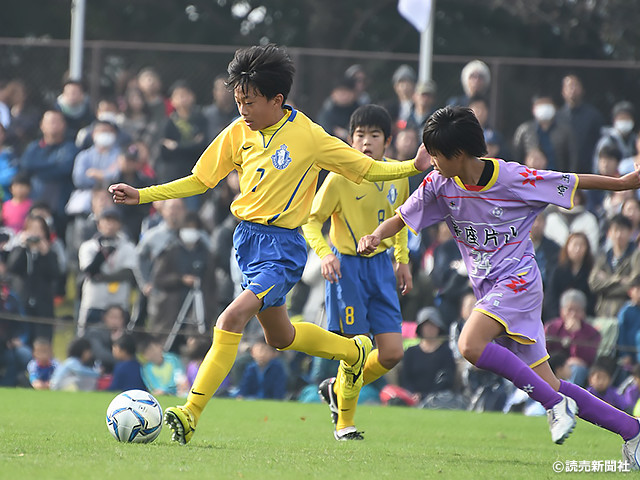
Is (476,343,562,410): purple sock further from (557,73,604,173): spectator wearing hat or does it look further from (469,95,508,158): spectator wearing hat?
(557,73,604,173): spectator wearing hat

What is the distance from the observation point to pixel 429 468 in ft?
18.8

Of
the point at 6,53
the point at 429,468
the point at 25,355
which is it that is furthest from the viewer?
the point at 6,53

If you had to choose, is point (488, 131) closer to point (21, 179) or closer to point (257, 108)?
point (21, 179)

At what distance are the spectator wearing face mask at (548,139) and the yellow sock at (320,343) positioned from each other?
613 cm

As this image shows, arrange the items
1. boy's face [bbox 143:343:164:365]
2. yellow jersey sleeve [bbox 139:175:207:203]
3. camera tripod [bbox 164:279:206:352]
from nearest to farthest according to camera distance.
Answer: yellow jersey sleeve [bbox 139:175:207:203], boy's face [bbox 143:343:164:365], camera tripod [bbox 164:279:206:352]

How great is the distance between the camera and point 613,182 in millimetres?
5965

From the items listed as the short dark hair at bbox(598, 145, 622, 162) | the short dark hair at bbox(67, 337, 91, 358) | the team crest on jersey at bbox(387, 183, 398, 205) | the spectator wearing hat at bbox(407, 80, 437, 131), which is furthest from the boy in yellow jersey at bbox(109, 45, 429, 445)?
the short dark hair at bbox(598, 145, 622, 162)

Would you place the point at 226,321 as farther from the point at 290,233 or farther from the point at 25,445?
the point at 25,445

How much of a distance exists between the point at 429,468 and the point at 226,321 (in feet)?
4.98

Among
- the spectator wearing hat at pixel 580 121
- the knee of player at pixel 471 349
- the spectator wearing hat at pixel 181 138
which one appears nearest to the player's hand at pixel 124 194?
the knee of player at pixel 471 349

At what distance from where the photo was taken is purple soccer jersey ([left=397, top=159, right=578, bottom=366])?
239 inches

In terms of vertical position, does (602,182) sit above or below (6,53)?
below

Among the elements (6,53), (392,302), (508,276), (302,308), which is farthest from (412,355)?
(6,53)

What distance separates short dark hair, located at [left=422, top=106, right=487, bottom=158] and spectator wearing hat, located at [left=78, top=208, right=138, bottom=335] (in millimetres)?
7183
